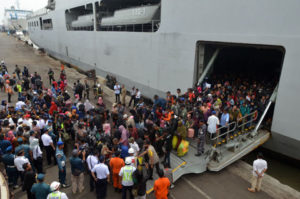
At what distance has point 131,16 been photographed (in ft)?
47.0

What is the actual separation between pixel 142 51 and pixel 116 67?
4.32m

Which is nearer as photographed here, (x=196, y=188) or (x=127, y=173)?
(x=127, y=173)

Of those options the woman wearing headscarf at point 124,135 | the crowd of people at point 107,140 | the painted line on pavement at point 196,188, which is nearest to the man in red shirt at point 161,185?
the crowd of people at point 107,140

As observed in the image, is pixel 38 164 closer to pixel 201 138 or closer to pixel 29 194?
pixel 29 194

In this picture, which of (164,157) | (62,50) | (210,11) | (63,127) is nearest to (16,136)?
(63,127)

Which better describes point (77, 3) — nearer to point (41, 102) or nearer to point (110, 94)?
point (110, 94)

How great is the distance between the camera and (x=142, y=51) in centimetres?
1323

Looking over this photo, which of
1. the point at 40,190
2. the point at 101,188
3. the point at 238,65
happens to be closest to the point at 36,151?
the point at 40,190

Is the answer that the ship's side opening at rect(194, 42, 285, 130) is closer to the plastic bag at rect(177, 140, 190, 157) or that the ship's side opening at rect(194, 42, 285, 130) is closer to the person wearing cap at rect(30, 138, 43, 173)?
the plastic bag at rect(177, 140, 190, 157)

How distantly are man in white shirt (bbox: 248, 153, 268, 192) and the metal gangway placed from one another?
3.28 feet

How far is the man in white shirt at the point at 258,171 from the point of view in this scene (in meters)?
5.45

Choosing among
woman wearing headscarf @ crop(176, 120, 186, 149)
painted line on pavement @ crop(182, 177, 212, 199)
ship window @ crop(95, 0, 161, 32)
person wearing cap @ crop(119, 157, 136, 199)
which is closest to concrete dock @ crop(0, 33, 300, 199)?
painted line on pavement @ crop(182, 177, 212, 199)

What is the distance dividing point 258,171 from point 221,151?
1.51 meters

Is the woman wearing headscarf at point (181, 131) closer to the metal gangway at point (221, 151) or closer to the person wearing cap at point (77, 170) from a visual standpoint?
the metal gangway at point (221, 151)
